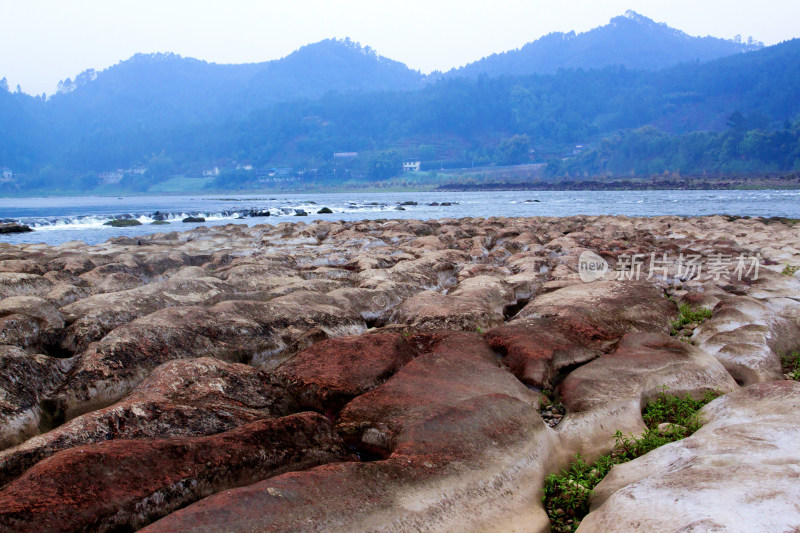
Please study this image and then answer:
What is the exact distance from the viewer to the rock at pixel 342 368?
19.3ft

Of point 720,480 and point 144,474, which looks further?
point 144,474

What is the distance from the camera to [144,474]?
391cm

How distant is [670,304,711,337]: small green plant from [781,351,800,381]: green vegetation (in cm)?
133

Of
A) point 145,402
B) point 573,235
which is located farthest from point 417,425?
point 573,235

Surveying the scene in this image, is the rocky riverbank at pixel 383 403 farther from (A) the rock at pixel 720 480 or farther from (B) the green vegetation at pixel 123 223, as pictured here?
(B) the green vegetation at pixel 123 223

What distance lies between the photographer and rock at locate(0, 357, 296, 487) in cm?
458

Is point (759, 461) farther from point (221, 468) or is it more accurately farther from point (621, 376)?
point (221, 468)

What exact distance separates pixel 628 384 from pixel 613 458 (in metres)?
1.11

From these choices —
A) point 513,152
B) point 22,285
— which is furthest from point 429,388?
point 513,152

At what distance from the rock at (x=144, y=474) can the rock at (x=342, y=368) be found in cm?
113

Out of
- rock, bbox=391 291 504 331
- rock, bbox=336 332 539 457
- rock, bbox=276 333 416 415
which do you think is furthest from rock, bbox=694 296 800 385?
rock, bbox=276 333 416 415

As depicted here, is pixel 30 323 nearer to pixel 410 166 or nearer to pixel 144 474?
pixel 144 474

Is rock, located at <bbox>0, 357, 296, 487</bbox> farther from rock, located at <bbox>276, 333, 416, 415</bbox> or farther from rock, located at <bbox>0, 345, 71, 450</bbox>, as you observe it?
rock, located at <bbox>0, 345, 71, 450</bbox>

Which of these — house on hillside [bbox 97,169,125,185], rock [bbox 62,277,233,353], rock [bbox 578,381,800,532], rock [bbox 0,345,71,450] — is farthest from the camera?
house on hillside [bbox 97,169,125,185]
